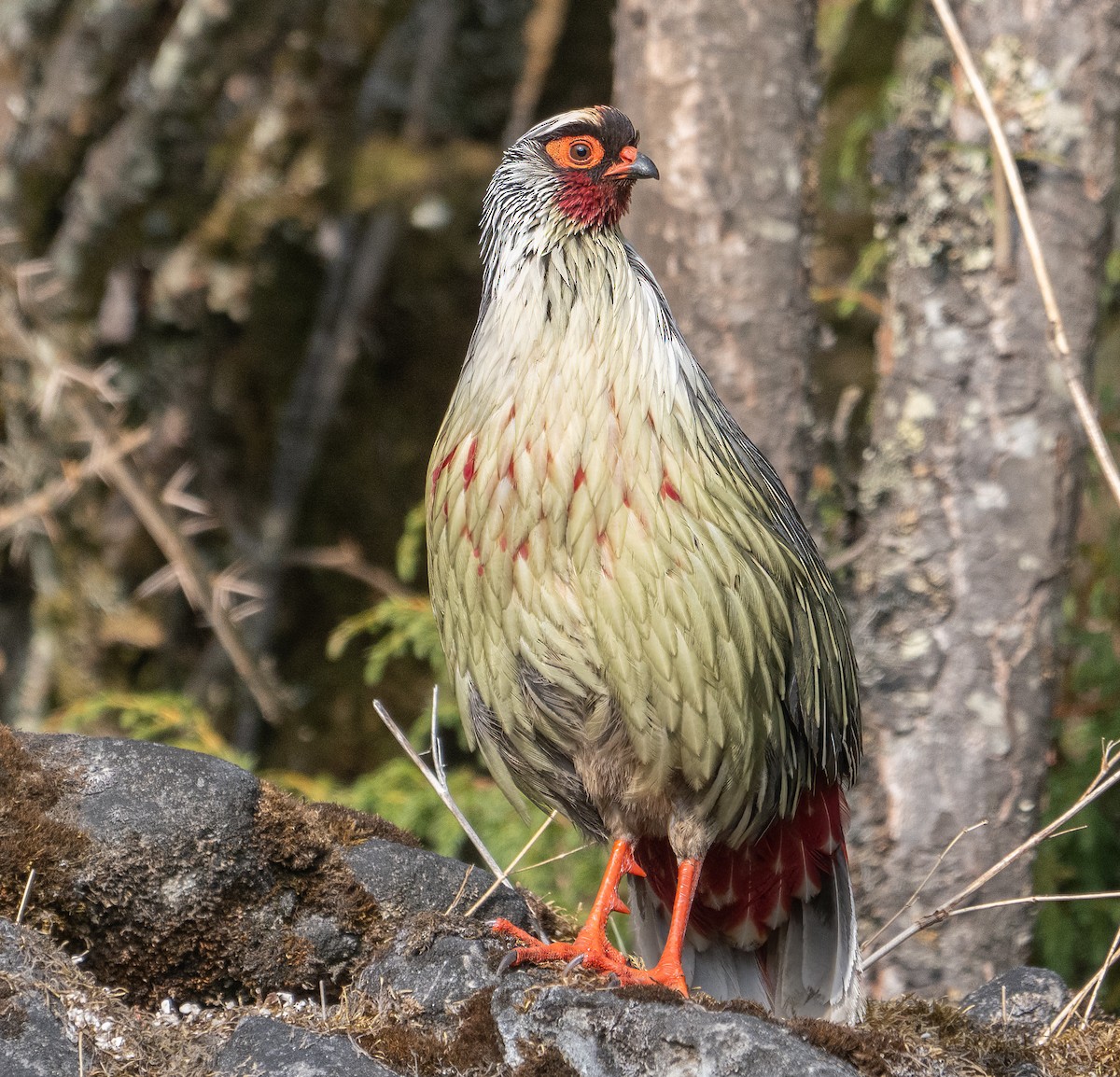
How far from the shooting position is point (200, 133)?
19.5 ft

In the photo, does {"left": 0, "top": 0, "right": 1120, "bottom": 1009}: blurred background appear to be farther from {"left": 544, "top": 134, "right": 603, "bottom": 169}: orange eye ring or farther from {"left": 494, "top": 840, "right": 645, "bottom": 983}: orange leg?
{"left": 494, "top": 840, "right": 645, "bottom": 983}: orange leg

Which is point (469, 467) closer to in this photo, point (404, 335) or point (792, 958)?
point (792, 958)

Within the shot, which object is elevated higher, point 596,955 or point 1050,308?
point 1050,308

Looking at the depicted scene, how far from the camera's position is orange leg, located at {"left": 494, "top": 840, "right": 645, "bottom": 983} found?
2846 millimetres

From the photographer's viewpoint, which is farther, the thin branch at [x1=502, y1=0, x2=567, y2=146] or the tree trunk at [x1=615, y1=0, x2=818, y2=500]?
the thin branch at [x1=502, y1=0, x2=567, y2=146]

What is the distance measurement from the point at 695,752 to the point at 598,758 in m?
0.21

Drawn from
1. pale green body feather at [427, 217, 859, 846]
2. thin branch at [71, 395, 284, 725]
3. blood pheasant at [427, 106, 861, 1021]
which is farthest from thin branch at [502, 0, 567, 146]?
pale green body feather at [427, 217, 859, 846]

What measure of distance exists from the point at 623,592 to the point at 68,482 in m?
2.92

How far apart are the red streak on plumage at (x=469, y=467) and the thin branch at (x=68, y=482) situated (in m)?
2.22

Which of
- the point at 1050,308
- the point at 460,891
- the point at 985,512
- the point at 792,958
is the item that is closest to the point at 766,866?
the point at 792,958

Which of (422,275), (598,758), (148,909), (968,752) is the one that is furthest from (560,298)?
(422,275)

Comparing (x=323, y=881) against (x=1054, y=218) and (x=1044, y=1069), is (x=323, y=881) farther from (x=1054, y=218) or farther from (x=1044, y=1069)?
(x=1054, y=218)

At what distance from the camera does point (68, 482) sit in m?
5.08

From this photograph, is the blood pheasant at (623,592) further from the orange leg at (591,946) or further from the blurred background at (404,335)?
the blurred background at (404,335)
